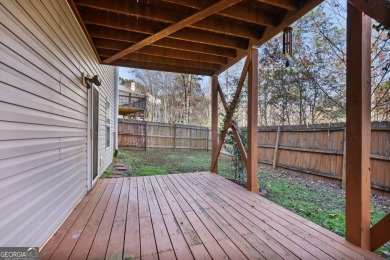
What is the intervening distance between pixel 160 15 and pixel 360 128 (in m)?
2.65

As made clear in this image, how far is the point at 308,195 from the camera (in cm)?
354

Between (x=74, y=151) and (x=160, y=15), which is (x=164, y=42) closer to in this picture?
(x=160, y=15)

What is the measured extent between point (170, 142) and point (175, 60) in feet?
A: 22.7

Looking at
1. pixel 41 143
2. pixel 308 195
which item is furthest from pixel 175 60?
pixel 308 195

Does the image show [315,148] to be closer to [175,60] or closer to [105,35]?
[175,60]

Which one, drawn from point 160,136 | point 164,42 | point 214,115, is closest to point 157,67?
point 164,42

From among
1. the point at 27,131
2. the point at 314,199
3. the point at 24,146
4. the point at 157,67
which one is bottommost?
the point at 314,199

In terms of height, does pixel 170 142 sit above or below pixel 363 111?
below

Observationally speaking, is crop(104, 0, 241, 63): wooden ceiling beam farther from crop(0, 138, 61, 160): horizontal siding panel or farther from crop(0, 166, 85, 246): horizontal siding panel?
crop(0, 166, 85, 246): horizontal siding panel

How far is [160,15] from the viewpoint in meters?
2.65

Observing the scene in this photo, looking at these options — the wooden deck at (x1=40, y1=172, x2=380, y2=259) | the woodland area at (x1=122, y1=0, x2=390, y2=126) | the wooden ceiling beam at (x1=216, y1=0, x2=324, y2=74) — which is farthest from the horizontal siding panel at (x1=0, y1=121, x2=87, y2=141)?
the woodland area at (x1=122, y1=0, x2=390, y2=126)

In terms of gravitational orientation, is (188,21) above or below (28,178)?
above

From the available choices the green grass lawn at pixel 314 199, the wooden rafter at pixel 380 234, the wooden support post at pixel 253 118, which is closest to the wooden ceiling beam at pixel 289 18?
the wooden support post at pixel 253 118

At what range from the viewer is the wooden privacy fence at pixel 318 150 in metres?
3.41
